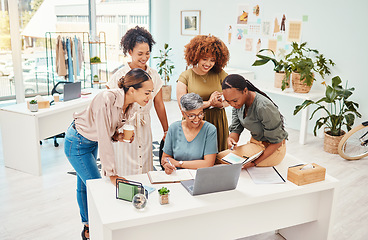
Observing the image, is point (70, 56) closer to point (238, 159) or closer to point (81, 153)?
point (81, 153)

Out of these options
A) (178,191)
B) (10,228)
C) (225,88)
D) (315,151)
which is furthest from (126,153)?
(315,151)

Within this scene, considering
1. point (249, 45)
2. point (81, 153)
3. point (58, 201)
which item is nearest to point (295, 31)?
point (249, 45)

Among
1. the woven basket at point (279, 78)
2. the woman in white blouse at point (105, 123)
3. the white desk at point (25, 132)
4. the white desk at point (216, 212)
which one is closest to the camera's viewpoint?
the white desk at point (216, 212)

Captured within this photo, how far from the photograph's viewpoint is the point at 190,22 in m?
7.52

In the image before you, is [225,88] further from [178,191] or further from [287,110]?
[287,110]

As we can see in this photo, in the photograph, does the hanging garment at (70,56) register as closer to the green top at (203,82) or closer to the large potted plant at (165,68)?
the large potted plant at (165,68)

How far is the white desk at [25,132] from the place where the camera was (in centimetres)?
409

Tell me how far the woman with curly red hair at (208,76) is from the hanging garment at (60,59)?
13.8 feet

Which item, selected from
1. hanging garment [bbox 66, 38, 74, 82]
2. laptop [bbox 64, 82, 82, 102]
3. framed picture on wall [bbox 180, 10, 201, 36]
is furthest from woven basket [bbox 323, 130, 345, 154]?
hanging garment [bbox 66, 38, 74, 82]

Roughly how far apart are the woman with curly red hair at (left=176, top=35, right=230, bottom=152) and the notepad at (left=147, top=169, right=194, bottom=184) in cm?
71

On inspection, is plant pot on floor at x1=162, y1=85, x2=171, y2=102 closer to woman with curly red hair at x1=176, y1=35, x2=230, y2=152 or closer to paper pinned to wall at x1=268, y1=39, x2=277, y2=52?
paper pinned to wall at x1=268, y1=39, x2=277, y2=52

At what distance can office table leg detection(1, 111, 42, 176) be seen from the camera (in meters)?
4.09

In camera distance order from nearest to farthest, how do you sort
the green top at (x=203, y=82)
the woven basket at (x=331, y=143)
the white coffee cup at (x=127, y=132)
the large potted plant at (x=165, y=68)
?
1. the white coffee cup at (x=127, y=132)
2. the green top at (x=203, y=82)
3. the woven basket at (x=331, y=143)
4. the large potted plant at (x=165, y=68)

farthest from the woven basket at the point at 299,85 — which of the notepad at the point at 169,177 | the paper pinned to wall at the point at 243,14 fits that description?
the notepad at the point at 169,177
